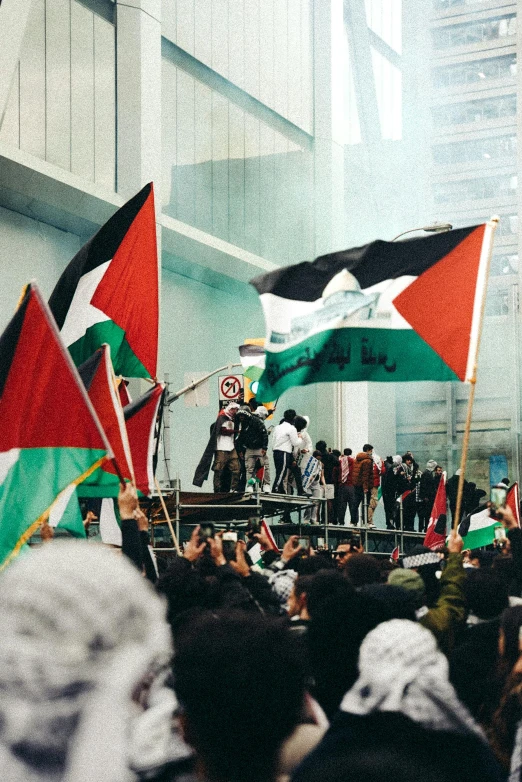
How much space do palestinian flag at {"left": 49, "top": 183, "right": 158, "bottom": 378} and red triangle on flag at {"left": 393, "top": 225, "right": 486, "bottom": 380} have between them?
190 centimetres

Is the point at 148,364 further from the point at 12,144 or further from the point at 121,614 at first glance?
the point at 12,144

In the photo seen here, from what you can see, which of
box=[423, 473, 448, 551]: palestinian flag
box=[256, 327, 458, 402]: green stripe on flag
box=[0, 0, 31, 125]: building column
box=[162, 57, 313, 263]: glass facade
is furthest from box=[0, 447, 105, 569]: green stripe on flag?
box=[162, 57, 313, 263]: glass facade

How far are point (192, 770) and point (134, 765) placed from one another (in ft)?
0.41

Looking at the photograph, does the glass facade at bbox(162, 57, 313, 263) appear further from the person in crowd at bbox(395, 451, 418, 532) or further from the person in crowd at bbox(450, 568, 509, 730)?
the person in crowd at bbox(450, 568, 509, 730)

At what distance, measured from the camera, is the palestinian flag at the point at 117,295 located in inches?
336

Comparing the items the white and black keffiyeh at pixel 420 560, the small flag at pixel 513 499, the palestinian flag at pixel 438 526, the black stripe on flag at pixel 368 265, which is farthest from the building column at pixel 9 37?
the white and black keffiyeh at pixel 420 560

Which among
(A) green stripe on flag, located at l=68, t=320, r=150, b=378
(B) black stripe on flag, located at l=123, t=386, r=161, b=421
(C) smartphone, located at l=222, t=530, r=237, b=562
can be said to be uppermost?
(A) green stripe on flag, located at l=68, t=320, r=150, b=378

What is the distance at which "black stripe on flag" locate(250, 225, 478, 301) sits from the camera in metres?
7.46

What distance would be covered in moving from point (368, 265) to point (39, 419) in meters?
2.18

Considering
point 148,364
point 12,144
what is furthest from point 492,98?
point 148,364

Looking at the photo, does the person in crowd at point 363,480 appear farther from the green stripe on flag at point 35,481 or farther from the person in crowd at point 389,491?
the green stripe on flag at point 35,481

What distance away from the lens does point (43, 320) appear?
6.84 meters

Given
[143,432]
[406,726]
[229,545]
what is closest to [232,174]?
[229,545]

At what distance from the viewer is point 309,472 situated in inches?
722
